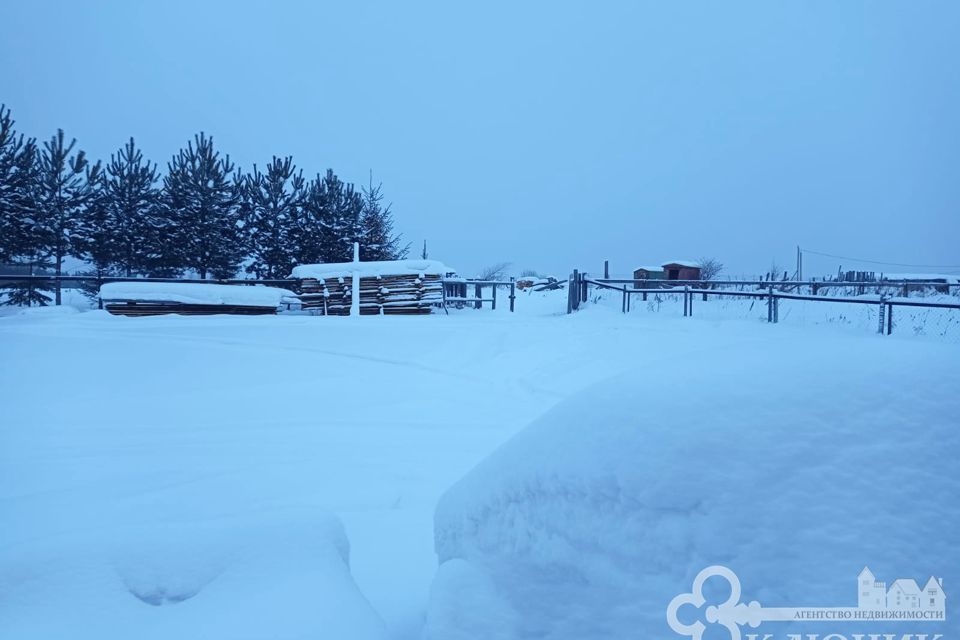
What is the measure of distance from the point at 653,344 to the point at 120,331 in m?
10.3

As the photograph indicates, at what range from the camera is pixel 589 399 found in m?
1.87

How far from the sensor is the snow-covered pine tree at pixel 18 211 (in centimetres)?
1781

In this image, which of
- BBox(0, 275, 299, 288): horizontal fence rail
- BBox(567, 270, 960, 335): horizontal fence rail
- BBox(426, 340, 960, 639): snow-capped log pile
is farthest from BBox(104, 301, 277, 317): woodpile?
BBox(426, 340, 960, 639): snow-capped log pile

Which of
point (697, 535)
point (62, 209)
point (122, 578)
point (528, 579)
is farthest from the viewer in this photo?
point (62, 209)

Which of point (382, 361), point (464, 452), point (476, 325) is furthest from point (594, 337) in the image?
point (464, 452)

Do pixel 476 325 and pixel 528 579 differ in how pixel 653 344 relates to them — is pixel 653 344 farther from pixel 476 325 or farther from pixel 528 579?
pixel 528 579

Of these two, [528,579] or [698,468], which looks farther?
[528,579]

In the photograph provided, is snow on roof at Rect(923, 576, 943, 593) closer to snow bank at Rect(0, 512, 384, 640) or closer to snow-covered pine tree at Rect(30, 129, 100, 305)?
snow bank at Rect(0, 512, 384, 640)

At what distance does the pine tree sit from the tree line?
0.12 feet

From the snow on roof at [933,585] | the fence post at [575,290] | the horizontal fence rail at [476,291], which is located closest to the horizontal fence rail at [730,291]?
the fence post at [575,290]

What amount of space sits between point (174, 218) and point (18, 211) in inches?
179

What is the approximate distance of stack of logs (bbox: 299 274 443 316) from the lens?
55.9 feet

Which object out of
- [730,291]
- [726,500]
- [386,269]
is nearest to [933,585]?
[726,500]
